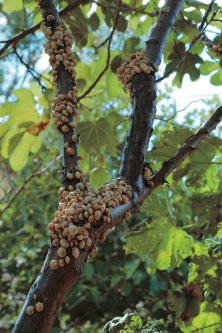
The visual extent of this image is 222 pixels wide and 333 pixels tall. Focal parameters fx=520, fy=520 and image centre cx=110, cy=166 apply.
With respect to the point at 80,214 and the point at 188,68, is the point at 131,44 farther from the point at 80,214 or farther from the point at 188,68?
the point at 80,214

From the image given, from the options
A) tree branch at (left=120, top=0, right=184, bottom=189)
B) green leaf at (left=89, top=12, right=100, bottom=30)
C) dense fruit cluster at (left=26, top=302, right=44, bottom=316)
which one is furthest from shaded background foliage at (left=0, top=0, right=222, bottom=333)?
dense fruit cluster at (left=26, top=302, right=44, bottom=316)

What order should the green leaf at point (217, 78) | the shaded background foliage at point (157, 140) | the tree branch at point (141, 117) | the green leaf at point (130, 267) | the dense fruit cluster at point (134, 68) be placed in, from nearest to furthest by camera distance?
the tree branch at point (141, 117) < the dense fruit cluster at point (134, 68) < the shaded background foliage at point (157, 140) < the green leaf at point (217, 78) < the green leaf at point (130, 267)

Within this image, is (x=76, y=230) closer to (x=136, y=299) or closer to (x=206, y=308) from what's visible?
(x=206, y=308)

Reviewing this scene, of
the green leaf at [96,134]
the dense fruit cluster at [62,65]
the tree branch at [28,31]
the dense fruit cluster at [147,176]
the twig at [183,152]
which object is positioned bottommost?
the dense fruit cluster at [147,176]

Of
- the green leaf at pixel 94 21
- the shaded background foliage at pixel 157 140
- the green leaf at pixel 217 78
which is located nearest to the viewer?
the shaded background foliage at pixel 157 140

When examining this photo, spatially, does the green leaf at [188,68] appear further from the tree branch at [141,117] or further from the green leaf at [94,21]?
the tree branch at [141,117]

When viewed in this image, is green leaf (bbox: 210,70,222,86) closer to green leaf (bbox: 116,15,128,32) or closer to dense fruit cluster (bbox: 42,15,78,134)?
green leaf (bbox: 116,15,128,32)

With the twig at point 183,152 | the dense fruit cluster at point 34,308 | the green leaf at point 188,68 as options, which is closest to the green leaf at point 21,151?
the green leaf at point 188,68
